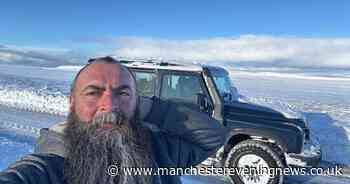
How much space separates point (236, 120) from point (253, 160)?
0.67 m

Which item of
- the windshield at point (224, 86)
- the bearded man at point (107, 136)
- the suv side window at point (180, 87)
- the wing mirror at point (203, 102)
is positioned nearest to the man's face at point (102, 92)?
the bearded man at point (107, 136)

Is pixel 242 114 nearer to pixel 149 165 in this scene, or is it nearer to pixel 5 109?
pixel 149 165

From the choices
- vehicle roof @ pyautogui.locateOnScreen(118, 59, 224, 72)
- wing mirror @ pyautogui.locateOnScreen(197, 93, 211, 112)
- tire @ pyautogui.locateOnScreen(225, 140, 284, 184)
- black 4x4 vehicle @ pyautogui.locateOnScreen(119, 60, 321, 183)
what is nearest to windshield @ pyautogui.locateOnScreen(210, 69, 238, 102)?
black 4x4 vehicle @ pyautogui.locateOnScreen(119, 60, 321, 183)

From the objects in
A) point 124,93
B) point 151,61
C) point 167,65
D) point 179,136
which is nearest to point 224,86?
point 167,65

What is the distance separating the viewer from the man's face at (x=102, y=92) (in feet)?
5.55

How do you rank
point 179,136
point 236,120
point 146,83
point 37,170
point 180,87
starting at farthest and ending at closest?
1. point 146,83
2. point 180,87
3. point 236,120
4. point 179,136
5. point 37,170

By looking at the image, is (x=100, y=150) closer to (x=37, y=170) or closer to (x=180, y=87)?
(x=37, y=170)

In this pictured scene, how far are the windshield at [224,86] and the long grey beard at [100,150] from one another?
3.93 metres

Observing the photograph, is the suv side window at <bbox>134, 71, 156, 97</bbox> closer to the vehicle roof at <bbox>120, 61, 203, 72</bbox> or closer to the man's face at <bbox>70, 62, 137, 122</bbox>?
the vehicle roof at <bbox>120, 61, 203, 72</bbox>

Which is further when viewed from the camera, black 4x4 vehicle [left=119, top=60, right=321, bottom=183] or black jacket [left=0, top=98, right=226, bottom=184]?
black 4x4 vehicle [left=119, top=60, right=321, bottom=183]

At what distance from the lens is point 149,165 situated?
1804 millimetres

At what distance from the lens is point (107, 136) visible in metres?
1.68

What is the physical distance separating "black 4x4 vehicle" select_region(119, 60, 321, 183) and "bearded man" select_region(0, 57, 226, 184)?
336cm

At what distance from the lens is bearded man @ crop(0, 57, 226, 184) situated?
1553 millimetres
